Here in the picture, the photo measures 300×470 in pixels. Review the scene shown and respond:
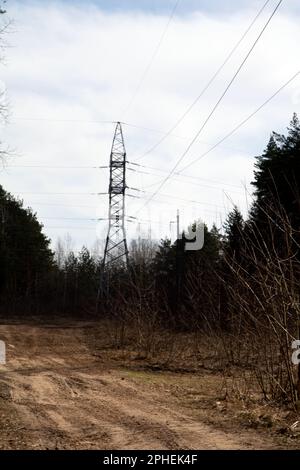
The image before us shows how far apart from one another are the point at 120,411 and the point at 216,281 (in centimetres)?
1048

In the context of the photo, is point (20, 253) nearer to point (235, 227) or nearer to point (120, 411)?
point (235, 227)

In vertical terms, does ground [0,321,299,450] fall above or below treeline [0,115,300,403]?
below

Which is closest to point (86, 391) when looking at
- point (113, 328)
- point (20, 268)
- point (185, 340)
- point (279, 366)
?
point (279, 366)

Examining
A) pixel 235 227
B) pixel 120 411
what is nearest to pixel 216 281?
pixel 235 227

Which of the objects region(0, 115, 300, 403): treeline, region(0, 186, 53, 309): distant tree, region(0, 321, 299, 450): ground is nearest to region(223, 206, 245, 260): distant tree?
region(0, 115, 300, 403): treeline

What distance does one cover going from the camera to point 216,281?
1998cm

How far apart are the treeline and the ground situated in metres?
1.38

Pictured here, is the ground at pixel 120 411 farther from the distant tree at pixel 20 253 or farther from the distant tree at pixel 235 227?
the distant tree at pixel 20 253

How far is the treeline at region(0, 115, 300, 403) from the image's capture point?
10.4 meters

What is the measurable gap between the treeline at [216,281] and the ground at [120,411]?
4.53 ft

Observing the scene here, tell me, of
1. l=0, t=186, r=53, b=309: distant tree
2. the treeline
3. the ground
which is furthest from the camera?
l=0, t=186, r=53, b=309: distant tree

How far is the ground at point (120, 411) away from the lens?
298 inches

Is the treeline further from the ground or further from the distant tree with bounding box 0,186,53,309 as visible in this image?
the ground

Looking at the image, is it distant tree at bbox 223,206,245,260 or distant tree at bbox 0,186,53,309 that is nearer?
distant tree at bbox 223,206,245,260
